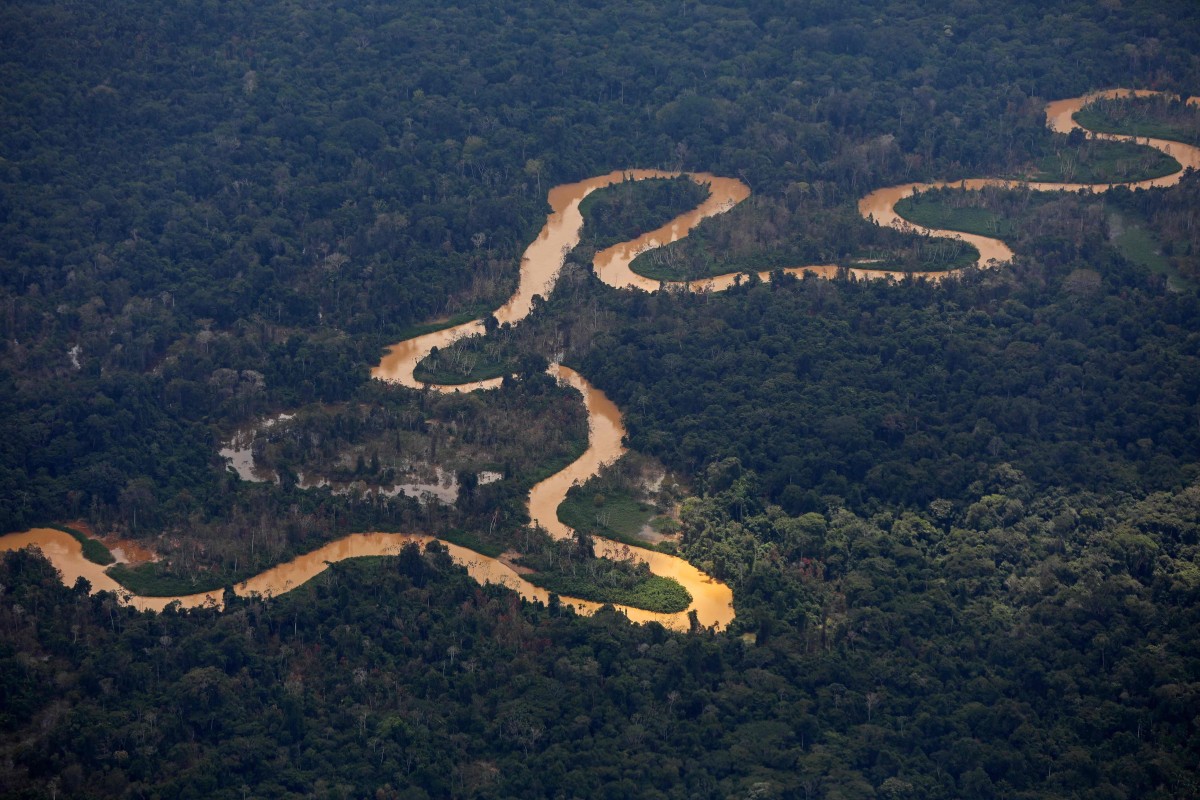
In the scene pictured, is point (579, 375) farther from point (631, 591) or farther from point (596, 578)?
point (631, 591)

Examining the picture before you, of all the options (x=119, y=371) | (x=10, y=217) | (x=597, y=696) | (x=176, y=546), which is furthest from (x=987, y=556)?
A: (x=10, y=217)

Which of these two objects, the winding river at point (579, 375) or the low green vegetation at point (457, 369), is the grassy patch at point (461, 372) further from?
the winding river at point (579, 375)

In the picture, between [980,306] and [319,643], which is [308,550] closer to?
[319,643]

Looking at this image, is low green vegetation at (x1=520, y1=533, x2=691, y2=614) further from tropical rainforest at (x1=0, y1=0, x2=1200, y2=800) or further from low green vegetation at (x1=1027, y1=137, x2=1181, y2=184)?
low green vegetation at (x1=1027, y1=137, x2=1181, y2=184)

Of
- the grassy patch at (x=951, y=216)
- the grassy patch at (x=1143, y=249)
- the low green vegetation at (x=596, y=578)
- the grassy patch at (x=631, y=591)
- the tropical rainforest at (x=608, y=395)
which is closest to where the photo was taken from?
the tropical rainforest at (x=608, y=395)

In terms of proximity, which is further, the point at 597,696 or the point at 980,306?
the point at 980,306

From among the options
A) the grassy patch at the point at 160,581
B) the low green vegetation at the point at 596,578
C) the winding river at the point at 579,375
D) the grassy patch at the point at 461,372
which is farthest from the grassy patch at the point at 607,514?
the grassy patch at the point at 160,581

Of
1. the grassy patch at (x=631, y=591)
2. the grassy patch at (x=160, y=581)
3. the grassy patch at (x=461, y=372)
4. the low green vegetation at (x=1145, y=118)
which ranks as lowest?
the grassy patch at (x=631, y=591)
